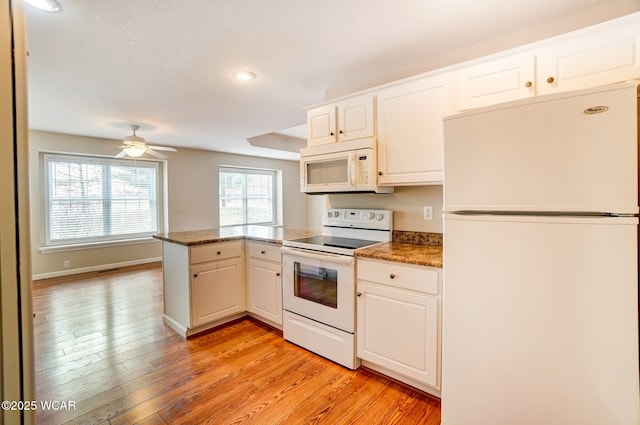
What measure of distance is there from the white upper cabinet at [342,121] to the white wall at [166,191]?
13.4 ft

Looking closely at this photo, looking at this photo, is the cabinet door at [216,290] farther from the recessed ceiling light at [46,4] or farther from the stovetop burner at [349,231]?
the recessed ceiling light at [46,4]

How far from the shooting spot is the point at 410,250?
210cm

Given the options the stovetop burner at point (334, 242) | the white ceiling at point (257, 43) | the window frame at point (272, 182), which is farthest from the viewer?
the window frame at point (272, 182)

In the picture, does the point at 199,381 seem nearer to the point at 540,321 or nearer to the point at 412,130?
the point at 540,321

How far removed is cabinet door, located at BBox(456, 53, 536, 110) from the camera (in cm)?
171

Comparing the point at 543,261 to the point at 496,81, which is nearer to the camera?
the point at 543,261

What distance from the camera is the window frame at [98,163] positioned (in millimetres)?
4559

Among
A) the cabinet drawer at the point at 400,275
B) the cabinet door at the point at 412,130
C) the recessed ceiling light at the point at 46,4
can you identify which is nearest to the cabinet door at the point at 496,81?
the cabinet door at the point at 412,130

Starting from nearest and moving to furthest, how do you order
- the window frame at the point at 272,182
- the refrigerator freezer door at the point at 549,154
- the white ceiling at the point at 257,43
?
the refrigerator freezer door at the point at 549,154 → the white ceiling at the point at 257,43 → the window frame at the point at 272,182

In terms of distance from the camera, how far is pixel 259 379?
2068 mm

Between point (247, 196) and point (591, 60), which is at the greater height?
point (591, 60)

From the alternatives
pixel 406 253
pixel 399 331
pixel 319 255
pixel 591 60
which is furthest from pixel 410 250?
pixel 591 60

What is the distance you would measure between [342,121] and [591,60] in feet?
5.07

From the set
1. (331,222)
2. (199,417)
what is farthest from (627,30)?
(199,417)
